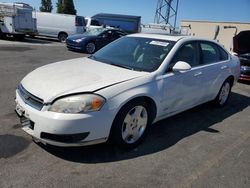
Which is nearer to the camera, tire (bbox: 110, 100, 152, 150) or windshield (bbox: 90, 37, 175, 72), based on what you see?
tire (bbox: 110, 100, 152, 150)

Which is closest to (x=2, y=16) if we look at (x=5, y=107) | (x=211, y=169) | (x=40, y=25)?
(x=40, y=25)

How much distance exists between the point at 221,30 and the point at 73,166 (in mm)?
20616

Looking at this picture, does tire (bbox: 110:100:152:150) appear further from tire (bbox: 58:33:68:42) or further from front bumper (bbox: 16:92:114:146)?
A: tire (bbox: 58:33:68:42)

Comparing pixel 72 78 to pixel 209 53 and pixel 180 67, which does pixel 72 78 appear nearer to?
pixel 180 67

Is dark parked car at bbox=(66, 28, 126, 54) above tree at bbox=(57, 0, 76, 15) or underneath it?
underneath

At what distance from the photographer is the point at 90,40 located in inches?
627

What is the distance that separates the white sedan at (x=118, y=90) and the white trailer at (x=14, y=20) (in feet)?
47.9

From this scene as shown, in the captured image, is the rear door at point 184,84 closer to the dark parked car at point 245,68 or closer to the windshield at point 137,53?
the windshield at point 137,53

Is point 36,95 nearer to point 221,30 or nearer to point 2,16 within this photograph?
point 2,16

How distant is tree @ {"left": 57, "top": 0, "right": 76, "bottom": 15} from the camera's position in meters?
42.1

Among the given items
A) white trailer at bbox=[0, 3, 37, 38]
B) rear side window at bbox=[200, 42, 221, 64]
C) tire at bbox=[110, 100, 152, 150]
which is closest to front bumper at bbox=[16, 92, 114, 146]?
tire at bbox=[110, 100, 152, 150]

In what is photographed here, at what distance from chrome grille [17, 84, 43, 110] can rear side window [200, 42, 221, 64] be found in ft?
9.97

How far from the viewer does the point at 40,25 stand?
2142 centimetres

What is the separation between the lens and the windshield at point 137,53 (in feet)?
14.3
